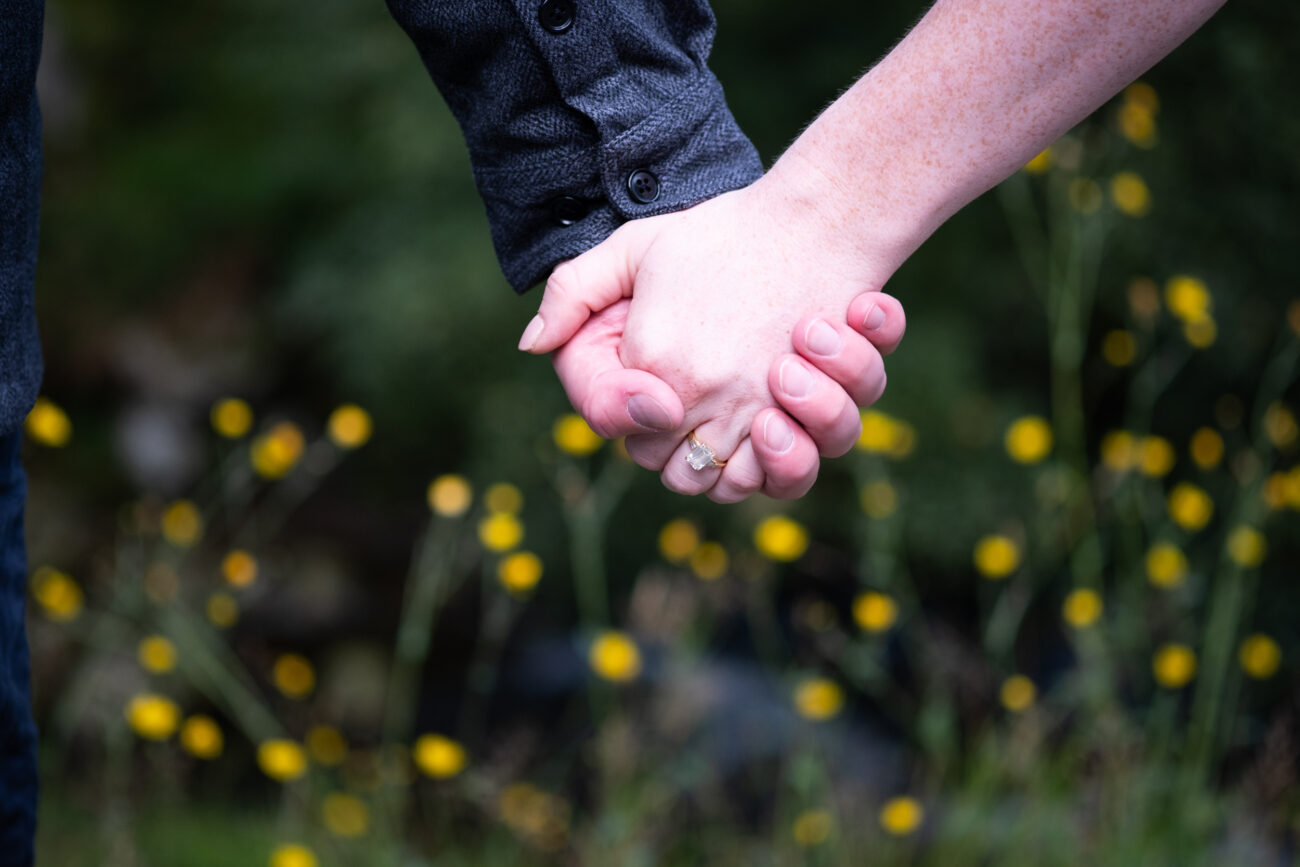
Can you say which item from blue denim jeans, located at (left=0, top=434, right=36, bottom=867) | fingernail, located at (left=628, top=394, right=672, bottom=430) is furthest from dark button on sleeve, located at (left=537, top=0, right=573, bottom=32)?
blue denim jeans, located at (left=0, top=434, right=36, bottom=867)

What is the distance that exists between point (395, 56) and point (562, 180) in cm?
303

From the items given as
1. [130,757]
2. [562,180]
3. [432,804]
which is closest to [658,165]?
[562,180]

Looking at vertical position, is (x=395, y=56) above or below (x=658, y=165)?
below

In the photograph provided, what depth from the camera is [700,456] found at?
42.5 inches

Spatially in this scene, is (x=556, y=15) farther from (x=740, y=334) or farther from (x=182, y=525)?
(x=182, y=525)

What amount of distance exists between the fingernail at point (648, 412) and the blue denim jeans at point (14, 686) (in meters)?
0.55

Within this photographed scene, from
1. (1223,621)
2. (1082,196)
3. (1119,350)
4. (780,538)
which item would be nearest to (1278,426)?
(1119,350)

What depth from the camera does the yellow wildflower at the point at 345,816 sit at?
1787 millimetres

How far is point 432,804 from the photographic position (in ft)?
8.36

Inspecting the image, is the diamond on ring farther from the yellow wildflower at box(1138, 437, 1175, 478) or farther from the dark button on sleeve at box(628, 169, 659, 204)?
the yellow wildflower at box(1138, 437, 1175, 478)

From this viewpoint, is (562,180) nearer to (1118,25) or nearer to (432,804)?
Answer: (1118,25)

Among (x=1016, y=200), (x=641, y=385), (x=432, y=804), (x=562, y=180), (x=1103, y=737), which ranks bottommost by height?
(x=432, y=804)

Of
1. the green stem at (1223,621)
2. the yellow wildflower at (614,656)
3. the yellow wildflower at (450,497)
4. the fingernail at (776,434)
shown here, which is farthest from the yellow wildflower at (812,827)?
the fingernail at (776,434)

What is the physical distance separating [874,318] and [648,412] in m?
0.24
